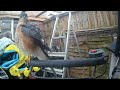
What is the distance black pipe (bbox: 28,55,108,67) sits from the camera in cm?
201

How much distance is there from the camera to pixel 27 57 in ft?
6.95

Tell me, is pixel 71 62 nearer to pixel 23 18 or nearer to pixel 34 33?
pixel 34 33

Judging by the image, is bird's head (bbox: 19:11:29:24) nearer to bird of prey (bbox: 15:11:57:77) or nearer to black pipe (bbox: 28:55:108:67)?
bird of prey (bbox: 15:11:57:77)

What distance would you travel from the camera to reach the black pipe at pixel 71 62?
201cm

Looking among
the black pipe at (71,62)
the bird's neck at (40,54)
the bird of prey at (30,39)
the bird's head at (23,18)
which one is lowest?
the black pipe at (71,62)

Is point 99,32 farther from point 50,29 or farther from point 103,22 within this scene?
point 50,29

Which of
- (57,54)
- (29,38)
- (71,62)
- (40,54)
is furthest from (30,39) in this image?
(71,62)

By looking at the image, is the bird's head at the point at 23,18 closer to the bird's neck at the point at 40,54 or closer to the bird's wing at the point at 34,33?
the bird's wing at the point at 34,33

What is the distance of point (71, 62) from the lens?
2.06 m

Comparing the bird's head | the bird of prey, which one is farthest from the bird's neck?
the bird's head

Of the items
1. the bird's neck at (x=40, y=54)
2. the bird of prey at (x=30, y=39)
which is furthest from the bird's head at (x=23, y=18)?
the bird's neck at (x=40, y=54)

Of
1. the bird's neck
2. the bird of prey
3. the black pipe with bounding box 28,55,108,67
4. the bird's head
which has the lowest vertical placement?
the black pipe with bounding box 28,55,108,67
